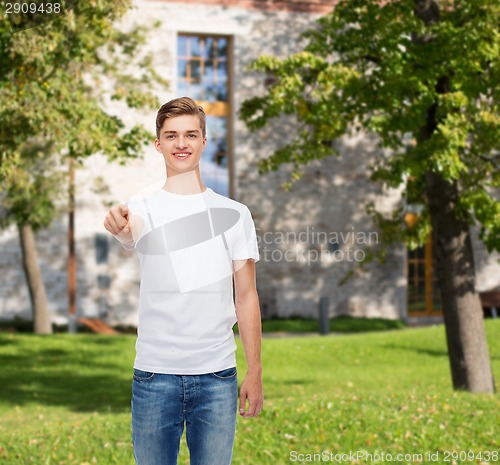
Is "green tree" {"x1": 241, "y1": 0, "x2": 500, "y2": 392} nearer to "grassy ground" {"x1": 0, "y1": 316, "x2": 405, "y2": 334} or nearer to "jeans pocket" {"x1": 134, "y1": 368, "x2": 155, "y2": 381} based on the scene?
"jeans pocket" {"x1": 134, "y1": 368, "x2": 155, "y2": 381}

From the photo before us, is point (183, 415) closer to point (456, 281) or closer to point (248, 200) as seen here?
point (456, 281)

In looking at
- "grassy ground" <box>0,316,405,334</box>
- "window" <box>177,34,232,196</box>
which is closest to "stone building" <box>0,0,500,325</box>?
"window" <box>177,34,232,196</box>

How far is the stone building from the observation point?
23.1m

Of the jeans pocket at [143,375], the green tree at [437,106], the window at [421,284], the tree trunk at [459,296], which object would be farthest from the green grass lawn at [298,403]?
the window at [421,284]

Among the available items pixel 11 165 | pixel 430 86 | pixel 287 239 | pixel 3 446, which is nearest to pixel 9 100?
pixel 11 165

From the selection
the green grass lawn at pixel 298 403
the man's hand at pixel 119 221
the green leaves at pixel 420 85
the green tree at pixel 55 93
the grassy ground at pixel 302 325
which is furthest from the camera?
the grassy ground at pixel 302 325

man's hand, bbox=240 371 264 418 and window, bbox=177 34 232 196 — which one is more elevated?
window, bbox=177 34 232 196

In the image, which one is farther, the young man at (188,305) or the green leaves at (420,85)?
the green leaves at (420,85)

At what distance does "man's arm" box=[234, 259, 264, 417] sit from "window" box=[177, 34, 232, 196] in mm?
21340

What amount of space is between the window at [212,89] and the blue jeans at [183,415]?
21.4m

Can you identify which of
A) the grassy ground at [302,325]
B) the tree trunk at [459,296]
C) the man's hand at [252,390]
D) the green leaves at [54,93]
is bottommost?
the grassy ground at [302,325]

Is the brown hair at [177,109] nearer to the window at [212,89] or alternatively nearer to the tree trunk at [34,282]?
the tree trunk at [34,282]

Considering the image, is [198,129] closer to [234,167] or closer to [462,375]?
[462,375]

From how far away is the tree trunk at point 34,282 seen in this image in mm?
19984
